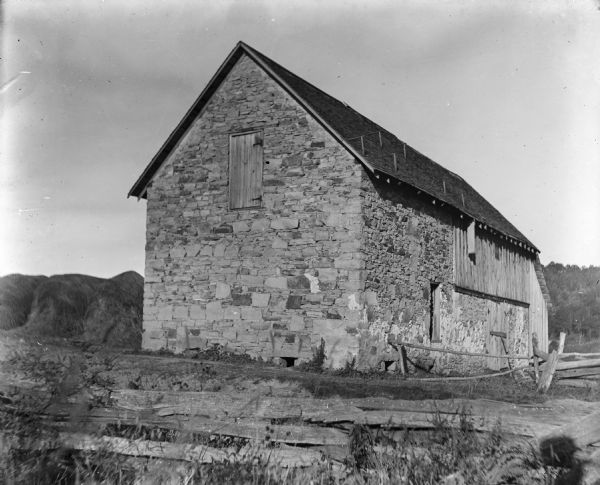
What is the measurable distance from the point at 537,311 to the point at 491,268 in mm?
6364

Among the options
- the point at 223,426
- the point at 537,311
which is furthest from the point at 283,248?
the point at 537,311

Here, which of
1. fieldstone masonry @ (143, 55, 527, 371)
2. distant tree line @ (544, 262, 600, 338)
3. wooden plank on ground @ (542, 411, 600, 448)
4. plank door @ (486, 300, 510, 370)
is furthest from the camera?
distant tree line @ (544, 262, 600, 338)

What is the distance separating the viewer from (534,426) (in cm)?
537

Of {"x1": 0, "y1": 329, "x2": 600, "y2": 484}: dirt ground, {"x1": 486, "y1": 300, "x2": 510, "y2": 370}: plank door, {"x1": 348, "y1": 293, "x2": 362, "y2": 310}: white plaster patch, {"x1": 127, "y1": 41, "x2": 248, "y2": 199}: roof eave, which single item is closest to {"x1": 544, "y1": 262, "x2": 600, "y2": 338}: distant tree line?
{"x1": 486, "y1": 300, "x2": 510, "y2": 370}: plank door

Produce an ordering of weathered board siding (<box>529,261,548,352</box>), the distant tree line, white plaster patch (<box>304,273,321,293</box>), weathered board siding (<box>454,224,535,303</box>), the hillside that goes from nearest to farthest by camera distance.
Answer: white plaster patch (<box>304,273,321,293</box>), weathered board siding (<box>454,224,535,303</box>), the hillside, weathered board siding (<box>529,261,548,352</box>), the distant tree line

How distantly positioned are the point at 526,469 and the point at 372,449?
131 cm

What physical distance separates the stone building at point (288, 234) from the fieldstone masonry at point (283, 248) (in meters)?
0.03

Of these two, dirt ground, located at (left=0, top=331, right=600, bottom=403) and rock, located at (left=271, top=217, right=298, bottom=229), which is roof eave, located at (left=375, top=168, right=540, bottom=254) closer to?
rock, located at (left=271, top=217, right=298, bottom=229)

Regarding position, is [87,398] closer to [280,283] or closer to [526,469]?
[526,469]

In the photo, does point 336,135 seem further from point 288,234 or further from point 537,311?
point 537,311

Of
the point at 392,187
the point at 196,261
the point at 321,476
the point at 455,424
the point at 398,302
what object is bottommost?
the point at 321,476

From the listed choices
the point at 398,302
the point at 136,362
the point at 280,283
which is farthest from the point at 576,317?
the point at 136,362

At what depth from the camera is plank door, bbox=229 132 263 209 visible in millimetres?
15297

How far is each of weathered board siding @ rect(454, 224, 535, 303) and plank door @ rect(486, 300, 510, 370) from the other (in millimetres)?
479
